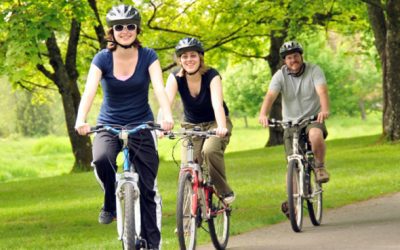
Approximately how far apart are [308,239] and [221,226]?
104 centimetres

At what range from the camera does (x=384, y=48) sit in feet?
98.9

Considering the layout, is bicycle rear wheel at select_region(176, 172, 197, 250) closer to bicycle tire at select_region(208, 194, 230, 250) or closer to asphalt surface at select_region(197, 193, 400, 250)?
bicycle tire at select_region(208, 194, 230, 250)

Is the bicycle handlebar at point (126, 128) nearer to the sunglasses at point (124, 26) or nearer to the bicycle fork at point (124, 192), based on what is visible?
the bicycle fork at point (124, 192)

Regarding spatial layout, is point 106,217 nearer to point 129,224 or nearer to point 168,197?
point 129,224

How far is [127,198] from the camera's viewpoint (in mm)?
7785

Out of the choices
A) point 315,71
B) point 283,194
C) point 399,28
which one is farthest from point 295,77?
point 399,28

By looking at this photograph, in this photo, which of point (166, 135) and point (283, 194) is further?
point (283, 194)

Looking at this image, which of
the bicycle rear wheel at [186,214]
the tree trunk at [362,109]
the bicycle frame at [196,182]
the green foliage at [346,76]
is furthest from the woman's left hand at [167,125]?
the tree trunk at [362,109]

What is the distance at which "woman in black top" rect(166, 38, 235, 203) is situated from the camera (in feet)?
31.2

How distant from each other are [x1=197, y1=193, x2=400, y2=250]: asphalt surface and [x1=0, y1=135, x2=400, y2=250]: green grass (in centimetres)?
55

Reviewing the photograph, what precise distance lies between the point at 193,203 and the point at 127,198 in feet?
4.85

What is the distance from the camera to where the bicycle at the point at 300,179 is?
11.3 m

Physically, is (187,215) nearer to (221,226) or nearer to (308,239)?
(221,226)

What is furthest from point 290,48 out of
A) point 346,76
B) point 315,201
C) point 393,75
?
point 346,76
